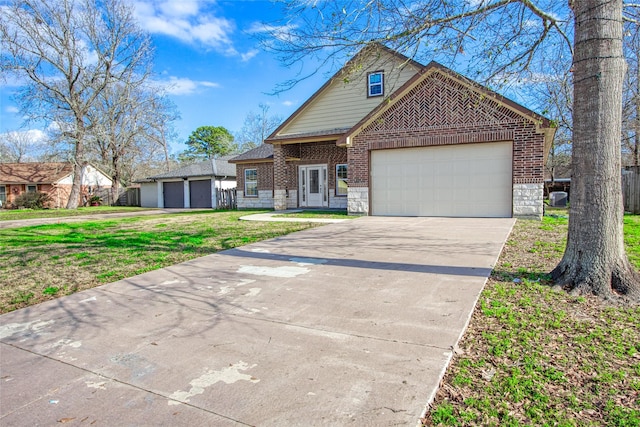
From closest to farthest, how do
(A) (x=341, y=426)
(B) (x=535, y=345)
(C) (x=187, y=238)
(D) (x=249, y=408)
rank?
(A) (x=341, y=426) < (D) (x=249, y=408) < (B) (x=535, y=345) < (C) (x=187, y=238)

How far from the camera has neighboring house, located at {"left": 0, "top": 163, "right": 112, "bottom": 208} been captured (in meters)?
32.5

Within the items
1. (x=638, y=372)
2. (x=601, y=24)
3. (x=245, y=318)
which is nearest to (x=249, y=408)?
(x=245, y=318)

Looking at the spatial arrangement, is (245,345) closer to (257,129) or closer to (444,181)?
(444,181)

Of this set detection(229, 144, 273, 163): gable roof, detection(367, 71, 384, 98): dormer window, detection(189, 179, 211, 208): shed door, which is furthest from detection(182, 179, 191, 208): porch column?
detection(367, 71, 384, 98): dormer window

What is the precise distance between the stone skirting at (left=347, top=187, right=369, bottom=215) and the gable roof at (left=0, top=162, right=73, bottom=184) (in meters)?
29.4

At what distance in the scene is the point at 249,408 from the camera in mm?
2387

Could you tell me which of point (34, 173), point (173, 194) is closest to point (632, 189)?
point (173, 194)

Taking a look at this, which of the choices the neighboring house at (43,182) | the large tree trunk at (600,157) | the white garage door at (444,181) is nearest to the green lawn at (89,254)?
the white garage door at (444,181)

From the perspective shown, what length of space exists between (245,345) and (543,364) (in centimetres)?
232

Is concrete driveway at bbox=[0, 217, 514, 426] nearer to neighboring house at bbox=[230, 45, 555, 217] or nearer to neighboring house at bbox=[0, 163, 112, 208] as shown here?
neighboring house at bbox=[230, 45, 555, 217]

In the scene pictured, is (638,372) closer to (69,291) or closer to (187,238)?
(69,291)

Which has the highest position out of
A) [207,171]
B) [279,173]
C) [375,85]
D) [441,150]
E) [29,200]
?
[375,85]

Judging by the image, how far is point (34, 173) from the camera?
33938 mm

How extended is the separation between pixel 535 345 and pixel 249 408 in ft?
7.62
